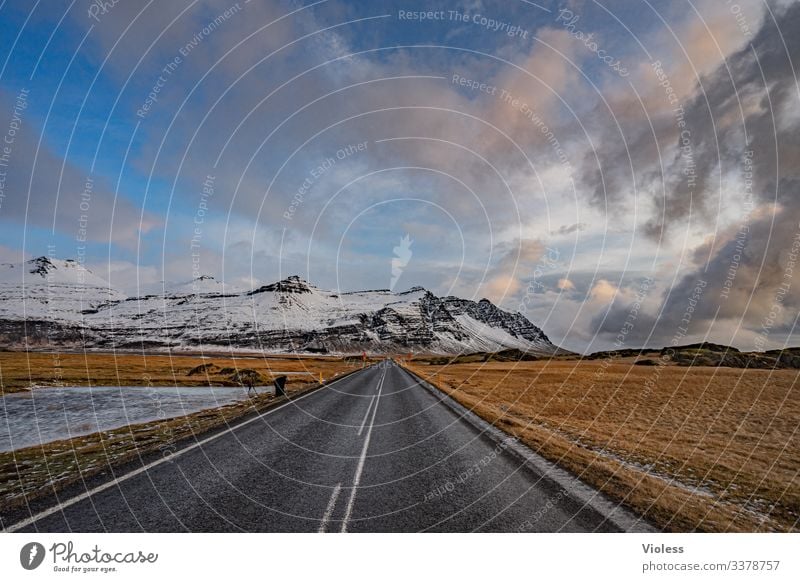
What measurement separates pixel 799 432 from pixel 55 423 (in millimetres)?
33668

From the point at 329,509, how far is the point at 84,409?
68.7ft

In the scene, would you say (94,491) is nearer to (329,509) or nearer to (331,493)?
(331,493)

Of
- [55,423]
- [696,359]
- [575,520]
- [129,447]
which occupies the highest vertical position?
[696,359]

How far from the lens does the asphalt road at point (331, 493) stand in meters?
6.50

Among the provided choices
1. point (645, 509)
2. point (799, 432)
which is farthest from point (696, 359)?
point (645, 509)

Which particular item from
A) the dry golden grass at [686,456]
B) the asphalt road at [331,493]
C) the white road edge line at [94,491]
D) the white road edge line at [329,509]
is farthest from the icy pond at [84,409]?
the dry golden grass at [686,456]

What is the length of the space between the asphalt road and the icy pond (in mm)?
7398

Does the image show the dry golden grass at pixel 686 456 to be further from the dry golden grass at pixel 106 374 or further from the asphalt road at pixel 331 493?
the dry golden grass at pixel 106 374

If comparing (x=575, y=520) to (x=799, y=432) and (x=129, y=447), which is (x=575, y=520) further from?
(x=799, y=432)

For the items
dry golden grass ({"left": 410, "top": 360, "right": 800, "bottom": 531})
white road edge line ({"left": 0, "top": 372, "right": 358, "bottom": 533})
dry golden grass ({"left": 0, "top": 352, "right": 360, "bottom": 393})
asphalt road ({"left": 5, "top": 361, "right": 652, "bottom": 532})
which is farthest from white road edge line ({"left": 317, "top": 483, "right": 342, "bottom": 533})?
dry golden grass ({"left": 0, "top": 352, "right": 360, "bottom": 393})

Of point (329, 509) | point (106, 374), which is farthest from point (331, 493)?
point (106, 374)

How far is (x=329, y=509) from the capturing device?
7.07 metres

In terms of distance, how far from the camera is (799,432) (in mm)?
20078
